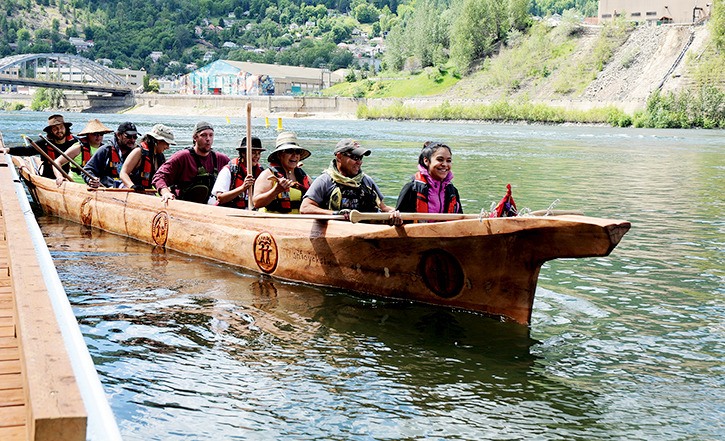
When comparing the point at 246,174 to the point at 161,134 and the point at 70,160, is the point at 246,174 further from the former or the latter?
the point at 70,160

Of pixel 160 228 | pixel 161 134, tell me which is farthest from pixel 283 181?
pixel 161 134

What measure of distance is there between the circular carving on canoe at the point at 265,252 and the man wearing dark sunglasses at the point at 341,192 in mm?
670

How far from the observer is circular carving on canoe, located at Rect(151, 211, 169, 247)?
10617 millimetres

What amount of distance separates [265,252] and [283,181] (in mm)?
845

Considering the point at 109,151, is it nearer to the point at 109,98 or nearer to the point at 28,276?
the point at 28,276

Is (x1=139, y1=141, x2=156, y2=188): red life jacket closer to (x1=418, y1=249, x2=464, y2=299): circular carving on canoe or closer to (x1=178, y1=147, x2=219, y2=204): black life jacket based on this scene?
(x1=178, y1=147, x2=219, y2=204): black life jacket

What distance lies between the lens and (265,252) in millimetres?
8977

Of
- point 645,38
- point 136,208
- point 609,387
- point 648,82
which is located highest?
point 645,38

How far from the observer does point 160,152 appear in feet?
38.2

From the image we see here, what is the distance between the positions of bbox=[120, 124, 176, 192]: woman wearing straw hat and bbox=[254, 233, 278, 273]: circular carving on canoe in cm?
311

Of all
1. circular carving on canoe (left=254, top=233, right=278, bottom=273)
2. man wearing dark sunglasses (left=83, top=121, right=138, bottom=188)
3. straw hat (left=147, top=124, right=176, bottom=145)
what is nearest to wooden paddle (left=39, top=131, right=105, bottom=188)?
man wearing dark sunglasses (left=83, top=121, right=138, bottom=188)

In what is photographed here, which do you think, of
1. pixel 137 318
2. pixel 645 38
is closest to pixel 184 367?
pixel 137 318

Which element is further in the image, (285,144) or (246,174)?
(246,174)

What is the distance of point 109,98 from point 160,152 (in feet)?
367
